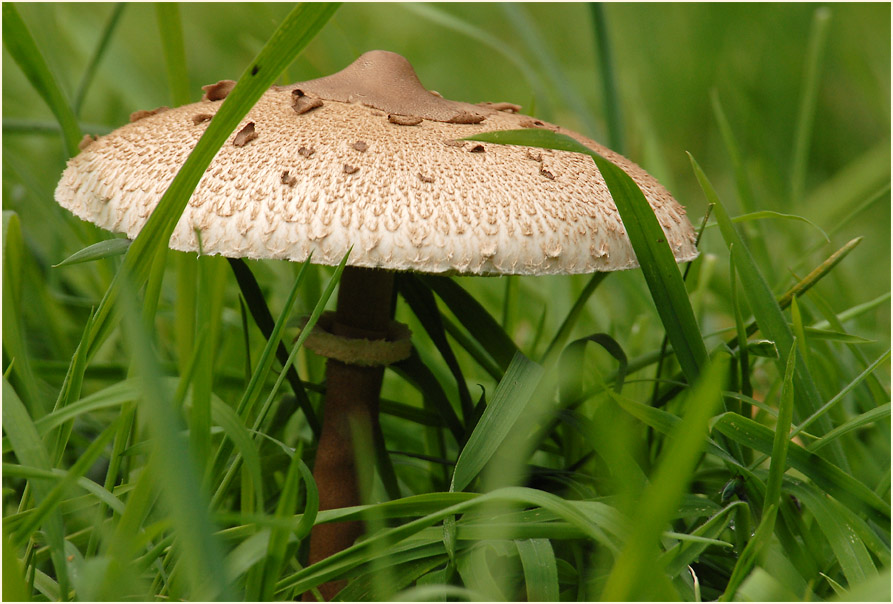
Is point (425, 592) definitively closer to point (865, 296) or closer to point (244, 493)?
point (244, 493)

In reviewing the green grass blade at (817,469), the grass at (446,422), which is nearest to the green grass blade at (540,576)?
the grass at (446,422)

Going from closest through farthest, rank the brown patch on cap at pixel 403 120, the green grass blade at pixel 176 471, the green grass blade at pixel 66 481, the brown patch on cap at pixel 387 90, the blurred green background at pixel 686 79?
the green grass blade at pixel 176 471 < the green grass blade at pixel 66 481 < the brown patch on cap at pixel 403 120 < the brown patch on cap at pixel 387 90 < the blurred green background at pixel 686 79

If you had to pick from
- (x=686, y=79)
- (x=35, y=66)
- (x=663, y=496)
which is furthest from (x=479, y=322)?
(x=686, y=79)

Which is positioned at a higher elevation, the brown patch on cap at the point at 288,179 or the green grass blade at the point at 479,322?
the brown patch on cap at the point at 288,179

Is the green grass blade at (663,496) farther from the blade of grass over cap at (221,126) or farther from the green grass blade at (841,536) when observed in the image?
the blade of grass over cap at (221,126)

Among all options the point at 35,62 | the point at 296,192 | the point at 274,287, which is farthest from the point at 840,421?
the point at 35,62

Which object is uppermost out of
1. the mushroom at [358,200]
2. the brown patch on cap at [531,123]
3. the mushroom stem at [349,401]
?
the brown patch on cap at [531,123]
